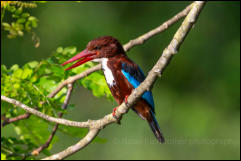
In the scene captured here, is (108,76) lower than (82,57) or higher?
lower

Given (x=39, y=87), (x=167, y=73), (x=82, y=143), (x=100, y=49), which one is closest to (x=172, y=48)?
(x=82, y=143)

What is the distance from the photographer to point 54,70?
10.8ft

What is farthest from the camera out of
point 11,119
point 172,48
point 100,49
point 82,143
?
point 100,49

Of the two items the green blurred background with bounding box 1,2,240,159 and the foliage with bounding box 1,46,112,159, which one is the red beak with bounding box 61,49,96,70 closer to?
the foliage with bounding box 1,46,112,159

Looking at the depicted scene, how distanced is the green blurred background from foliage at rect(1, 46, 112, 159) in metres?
2.62

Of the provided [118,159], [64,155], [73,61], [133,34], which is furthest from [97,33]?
[64,155]

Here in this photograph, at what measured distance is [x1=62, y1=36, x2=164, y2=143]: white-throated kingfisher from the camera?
330 cm

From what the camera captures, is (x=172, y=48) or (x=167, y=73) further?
(x=167, y=73)

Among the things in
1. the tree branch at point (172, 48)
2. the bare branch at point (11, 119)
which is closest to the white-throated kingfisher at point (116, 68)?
the bare branch at point (11, 119)

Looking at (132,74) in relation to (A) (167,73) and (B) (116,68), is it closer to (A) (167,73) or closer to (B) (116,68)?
(B) (116,68)

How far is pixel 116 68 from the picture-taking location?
3.31m

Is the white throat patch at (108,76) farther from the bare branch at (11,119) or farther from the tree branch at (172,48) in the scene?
the tree branch at (172,48)

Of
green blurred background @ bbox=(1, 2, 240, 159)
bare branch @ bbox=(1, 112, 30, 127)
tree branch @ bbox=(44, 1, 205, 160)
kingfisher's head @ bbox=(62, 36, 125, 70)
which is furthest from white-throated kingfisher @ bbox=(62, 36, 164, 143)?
green blurred background @ bbox=(1, 2, 240, 159)

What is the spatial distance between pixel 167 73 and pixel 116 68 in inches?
119
